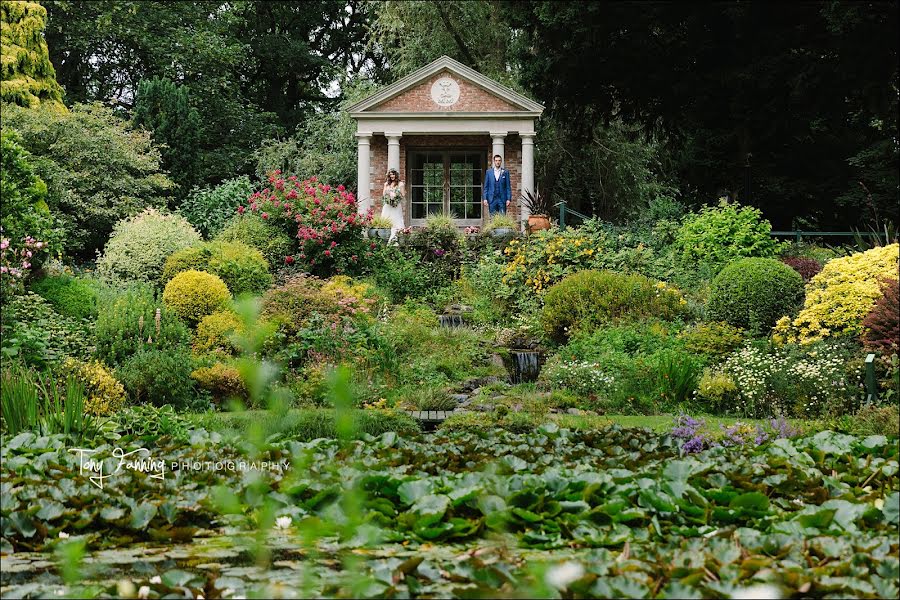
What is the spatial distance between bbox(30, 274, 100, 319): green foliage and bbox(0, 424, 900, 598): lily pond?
17.1 ft

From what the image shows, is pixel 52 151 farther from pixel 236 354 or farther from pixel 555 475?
pixel 555 475

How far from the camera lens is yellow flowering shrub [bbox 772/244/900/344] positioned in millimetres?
10102

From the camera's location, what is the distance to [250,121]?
26.4m

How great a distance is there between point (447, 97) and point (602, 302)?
895 centimetres

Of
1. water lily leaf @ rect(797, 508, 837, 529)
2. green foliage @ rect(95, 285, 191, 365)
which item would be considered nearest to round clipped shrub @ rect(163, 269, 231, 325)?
green foliage @ rect(95, 285, 191, 365)

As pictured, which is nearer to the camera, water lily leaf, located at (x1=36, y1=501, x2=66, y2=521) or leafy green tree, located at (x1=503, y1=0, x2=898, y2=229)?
water lily leaf, located at (x1=36, y1=501, x2=66, y2=521)

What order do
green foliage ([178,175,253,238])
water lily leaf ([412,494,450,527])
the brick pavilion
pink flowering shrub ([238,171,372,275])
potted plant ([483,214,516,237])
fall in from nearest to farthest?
water lily leaf ([412,494,450,527]) → pink flowering shrub ([238,171,372,275]) → potted plant ([483,214,516,237]) → green foliage ([178,175,253,238]) → the brick pavilion

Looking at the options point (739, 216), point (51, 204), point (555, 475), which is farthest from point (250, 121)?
point (555, 475)

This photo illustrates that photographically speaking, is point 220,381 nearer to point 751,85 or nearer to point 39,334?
point 39,334

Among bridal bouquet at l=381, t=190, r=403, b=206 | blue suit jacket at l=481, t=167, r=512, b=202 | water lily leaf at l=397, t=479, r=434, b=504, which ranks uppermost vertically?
blue suit jacket at l=481, t=167, r=512, b=202

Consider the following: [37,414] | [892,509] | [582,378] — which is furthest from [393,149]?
[892,509]

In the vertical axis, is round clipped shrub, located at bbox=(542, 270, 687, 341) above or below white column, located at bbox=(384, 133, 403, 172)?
below

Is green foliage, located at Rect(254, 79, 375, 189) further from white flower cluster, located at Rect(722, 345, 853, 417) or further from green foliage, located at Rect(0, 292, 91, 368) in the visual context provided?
white flower cluster, located at Rect(722, 345, 853, 417)

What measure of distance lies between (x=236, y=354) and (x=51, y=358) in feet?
6.64
